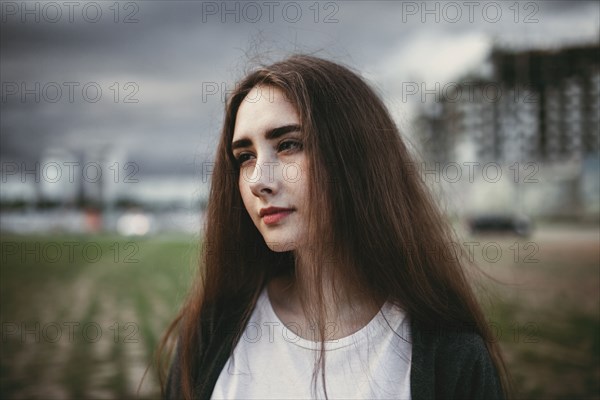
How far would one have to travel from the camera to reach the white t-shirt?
149cm

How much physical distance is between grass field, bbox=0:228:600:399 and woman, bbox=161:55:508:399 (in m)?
0.49

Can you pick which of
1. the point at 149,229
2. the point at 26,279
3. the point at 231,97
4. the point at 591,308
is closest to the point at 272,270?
the point at 231,97

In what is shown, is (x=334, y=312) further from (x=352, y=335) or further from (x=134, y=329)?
(x=134, y=329)

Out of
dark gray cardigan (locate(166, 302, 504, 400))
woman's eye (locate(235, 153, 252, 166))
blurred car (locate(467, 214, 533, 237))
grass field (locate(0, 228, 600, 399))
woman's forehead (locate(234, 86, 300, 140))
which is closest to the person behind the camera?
dark gray cardigan (locate(166, 302, 504, 400))

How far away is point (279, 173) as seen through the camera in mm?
1562

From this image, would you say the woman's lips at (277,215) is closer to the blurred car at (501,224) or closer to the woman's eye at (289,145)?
the woman's eye at (289,145)

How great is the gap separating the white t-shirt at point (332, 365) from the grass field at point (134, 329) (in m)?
0.59

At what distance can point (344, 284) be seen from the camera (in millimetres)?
1676

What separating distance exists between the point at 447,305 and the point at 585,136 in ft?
121

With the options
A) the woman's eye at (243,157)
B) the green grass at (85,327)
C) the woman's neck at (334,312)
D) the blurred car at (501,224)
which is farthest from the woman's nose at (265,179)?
the blurred car at (501,224)

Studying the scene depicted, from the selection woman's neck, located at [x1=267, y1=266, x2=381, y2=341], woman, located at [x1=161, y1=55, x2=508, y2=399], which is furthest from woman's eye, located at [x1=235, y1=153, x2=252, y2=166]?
woman's neck, located at [x1=267, y1=266, x2=381, y2=341]

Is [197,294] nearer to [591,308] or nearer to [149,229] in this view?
[591,308]

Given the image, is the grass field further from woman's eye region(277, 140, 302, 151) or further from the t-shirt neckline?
woman's eye region(277, 140, 302, 151)

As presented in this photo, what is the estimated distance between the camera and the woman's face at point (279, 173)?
61.1 inches
